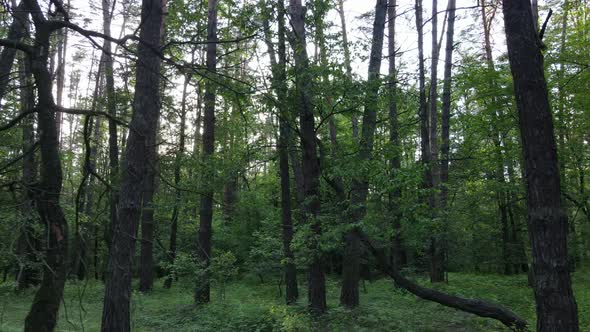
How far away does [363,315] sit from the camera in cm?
926

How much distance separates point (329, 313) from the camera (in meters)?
9.40

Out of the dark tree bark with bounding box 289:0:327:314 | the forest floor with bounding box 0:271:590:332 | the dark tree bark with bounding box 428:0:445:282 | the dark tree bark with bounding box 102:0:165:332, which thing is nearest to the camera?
the dark tree bark with bounding box 102:0:165:332

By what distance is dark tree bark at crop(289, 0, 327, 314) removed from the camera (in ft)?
23.7

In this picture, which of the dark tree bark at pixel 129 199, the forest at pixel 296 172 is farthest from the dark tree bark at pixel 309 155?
the dark tree bark at pixel 129 199

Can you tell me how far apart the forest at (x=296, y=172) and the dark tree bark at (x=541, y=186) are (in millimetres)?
16

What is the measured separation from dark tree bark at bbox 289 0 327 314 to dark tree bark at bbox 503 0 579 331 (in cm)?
305

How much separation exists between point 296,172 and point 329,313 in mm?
4452

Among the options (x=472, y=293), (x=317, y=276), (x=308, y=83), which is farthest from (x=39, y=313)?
(x=472, y=293)

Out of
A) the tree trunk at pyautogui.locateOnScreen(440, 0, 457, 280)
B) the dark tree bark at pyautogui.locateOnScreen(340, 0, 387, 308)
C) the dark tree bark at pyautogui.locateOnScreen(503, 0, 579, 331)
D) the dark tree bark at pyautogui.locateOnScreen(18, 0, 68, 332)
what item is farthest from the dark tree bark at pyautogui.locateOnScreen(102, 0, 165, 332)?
the tree trunk at pyautogui.locateOnScreen(440, 0, 457, 280)

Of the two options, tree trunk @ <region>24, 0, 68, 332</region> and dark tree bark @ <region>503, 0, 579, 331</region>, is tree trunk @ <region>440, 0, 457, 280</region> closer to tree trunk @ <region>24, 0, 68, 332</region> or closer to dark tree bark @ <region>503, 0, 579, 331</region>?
dark tree bark @ <region>503, 0, 579, 331</region>

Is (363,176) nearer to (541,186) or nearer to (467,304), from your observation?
(467,304)

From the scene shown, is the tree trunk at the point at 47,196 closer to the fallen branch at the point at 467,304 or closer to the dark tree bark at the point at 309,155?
the dark tree bark at the point at 309,155

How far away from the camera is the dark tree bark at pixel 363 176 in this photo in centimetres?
781

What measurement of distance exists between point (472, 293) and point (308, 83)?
8.25 metres
